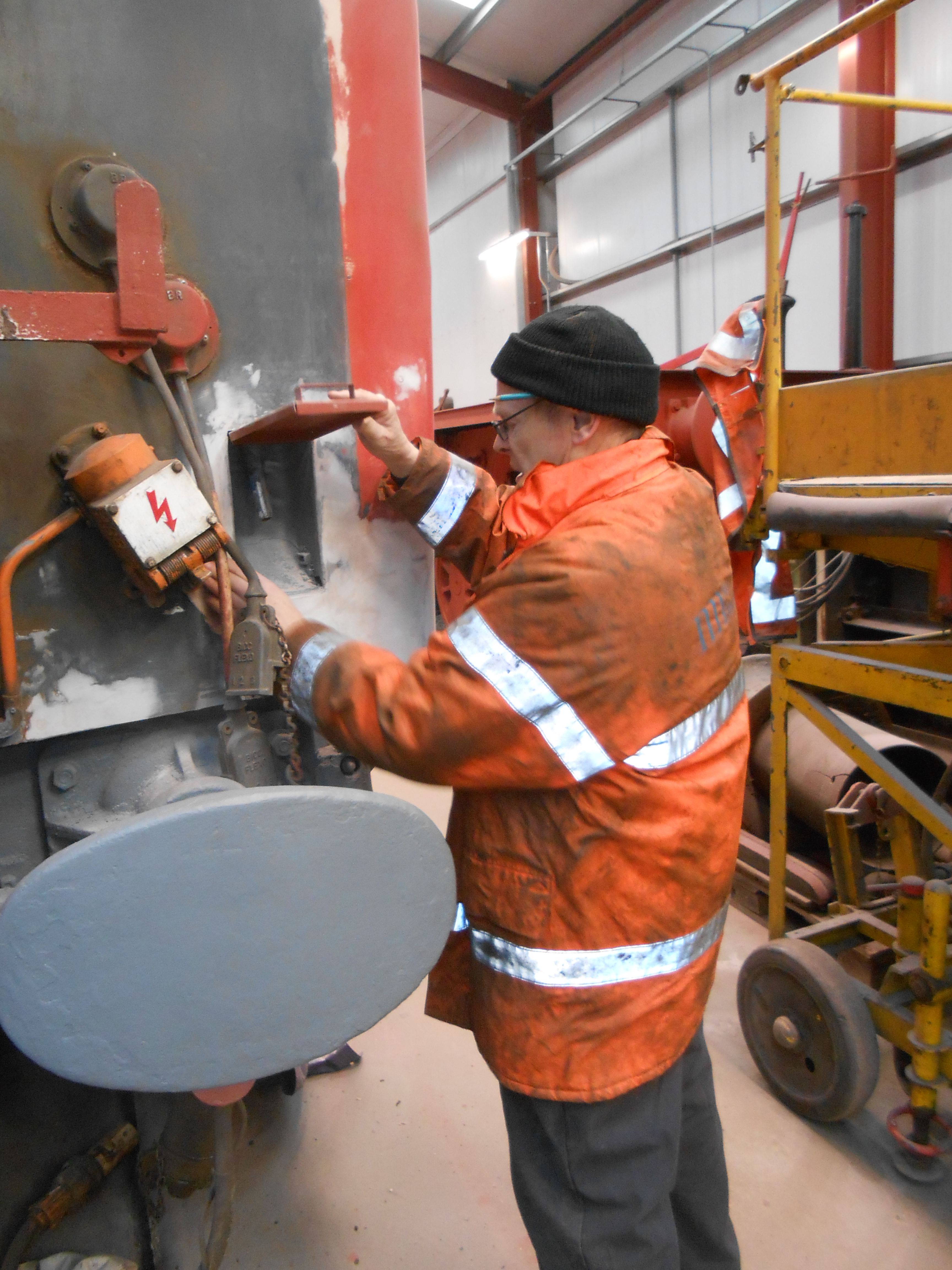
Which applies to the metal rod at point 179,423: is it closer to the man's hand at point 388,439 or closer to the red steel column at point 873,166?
the man's hand at point 388,439

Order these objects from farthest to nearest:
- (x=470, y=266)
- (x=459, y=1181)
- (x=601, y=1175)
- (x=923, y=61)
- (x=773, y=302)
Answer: (x=470, y=266), (x=923, y=61), (x=773, y=302), (x=459, y=1181), (x=601, y=1175)

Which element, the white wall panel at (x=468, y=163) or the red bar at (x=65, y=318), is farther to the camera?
the white wall panel at (x=468, y=163)

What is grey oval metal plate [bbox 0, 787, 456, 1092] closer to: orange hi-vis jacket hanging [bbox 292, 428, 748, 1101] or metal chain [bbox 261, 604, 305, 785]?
orange hi-vis jacket hanging [bbox 292, 428, 748, 1101]

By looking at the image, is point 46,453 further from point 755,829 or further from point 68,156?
point 755,829

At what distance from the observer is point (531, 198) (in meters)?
9.15

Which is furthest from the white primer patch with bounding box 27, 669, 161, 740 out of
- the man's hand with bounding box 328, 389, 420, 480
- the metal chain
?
the man's hand with bounding box 328, 389, 420, 480

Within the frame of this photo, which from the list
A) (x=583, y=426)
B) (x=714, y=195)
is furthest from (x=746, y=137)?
(x=583, y=426)

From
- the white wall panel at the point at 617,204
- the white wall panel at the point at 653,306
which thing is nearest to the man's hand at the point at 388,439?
the white wall panel at the point at 653,306

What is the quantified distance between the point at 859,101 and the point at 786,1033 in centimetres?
241

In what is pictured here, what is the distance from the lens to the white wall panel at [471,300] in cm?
973

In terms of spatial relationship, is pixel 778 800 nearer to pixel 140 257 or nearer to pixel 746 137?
pixel 140 257

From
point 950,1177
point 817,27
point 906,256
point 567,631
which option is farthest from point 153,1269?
point 817,27

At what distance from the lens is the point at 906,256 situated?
5480 mm

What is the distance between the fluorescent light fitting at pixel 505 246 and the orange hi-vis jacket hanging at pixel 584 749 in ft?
28.6
